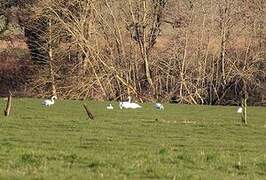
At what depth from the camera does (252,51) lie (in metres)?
46.0

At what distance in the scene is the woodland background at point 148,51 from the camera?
4481 cm

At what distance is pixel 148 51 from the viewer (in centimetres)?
4747

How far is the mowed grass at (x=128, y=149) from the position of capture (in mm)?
10812

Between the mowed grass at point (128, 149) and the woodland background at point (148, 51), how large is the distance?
15193 millimetres

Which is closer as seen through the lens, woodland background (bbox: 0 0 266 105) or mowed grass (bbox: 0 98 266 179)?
mowed grass (bbox: 0 98 266 179)

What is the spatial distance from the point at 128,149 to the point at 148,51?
106 feet

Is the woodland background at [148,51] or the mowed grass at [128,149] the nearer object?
the mowed grass at [128,149]

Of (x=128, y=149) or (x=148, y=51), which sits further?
(x=148, y=51)

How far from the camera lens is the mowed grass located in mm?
10812

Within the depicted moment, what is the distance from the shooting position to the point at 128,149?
15547 millimetres

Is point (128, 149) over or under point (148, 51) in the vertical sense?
under

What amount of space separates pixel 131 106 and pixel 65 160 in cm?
2238

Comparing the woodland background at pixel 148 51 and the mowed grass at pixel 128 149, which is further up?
the woodland background at pixel 148 51

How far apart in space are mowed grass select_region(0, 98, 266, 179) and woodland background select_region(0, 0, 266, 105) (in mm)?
15193
